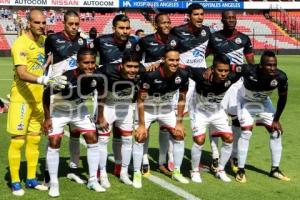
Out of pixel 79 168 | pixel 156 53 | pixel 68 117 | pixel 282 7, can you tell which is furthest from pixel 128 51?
pixel 282 7

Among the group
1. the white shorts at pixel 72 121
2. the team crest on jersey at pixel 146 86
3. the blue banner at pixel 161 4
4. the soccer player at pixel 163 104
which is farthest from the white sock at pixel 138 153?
the blue banner at pixel 161 4

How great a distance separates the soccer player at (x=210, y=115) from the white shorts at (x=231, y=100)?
16.9 inches

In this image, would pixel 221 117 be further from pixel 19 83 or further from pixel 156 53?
pixel 19 83

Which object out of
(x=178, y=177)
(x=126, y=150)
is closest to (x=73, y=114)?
(x=126, y=150)

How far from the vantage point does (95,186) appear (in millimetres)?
6523

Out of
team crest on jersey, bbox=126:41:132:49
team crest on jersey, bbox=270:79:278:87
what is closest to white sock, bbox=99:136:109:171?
team crest on jersey, bbox=126:41:132:49

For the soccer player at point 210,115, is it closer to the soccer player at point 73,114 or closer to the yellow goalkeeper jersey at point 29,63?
the soccer player at point 73,114

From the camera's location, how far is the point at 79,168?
25.1 ft

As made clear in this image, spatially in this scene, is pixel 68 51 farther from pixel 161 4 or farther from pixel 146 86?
pixel 161 4

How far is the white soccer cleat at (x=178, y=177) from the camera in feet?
22.9

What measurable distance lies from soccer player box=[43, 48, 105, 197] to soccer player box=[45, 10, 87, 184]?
48 centimetres

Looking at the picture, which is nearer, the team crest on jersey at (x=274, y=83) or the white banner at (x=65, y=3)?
the team crest on jersey at (x=274, y=83)

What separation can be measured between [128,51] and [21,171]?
8.07ft

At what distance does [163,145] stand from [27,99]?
7.92 feet
